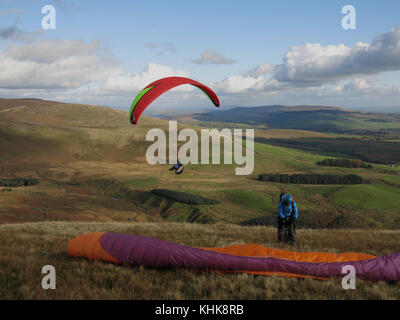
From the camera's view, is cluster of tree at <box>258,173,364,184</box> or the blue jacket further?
cluster of tree at <box>258,173,364,184</box>

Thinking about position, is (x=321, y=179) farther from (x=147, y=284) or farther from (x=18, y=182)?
(x=147, y=284)

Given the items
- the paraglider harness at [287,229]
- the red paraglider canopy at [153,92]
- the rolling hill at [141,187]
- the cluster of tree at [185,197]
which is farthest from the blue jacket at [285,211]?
the cluster of tree at [185,197]

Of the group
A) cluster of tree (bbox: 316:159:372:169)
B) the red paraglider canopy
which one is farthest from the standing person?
cluster of tree (bbox: 316:159:372:169)

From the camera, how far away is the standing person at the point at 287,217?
565 inches

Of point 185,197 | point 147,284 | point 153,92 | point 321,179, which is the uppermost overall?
point 153,92

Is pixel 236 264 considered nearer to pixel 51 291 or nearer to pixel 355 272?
pixel 355 272

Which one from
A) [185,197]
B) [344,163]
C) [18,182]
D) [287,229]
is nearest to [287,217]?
[287,229]

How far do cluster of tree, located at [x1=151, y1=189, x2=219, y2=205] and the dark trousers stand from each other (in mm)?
84348

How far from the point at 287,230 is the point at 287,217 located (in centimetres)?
60

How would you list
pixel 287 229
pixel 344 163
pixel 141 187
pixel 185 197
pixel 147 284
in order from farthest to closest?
pixel 344 163
pixel 141 187
pixel 185 197
pixel 287 229
pixel 147 284

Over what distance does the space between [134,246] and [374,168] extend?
175 metres

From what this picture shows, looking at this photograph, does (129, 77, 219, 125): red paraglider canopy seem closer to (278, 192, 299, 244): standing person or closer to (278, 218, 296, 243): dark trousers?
(278, 192, 299, 244): standing person

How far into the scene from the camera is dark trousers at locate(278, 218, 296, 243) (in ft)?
46.8

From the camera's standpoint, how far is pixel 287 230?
47.6 feet
